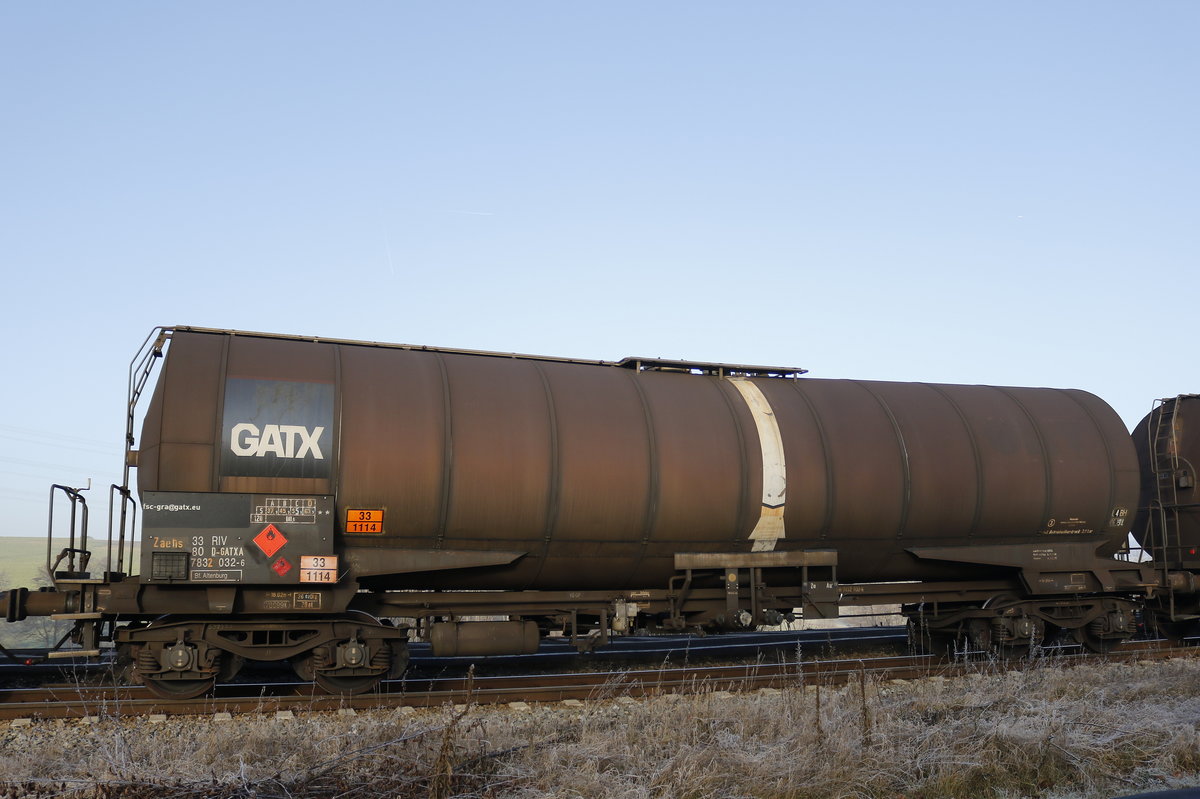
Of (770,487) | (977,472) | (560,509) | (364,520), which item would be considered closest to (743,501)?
(770,487)

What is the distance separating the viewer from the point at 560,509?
1180 cm

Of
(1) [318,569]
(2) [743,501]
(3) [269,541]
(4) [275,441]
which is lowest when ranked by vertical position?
(1) [318,569]

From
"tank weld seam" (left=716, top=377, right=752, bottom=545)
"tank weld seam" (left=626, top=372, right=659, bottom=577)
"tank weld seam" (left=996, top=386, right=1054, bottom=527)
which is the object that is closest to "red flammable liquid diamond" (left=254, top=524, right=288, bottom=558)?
"tank weld seam" (left=626, top=372, right=659, bottom=577)

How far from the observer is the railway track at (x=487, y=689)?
10055mm

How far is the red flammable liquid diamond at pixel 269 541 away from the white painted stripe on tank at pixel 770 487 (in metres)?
6.32

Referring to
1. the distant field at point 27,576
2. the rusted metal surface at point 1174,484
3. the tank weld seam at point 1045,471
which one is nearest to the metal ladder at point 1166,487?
the rusted metal surface at point 1174,484

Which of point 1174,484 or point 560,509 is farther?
point 1174,484

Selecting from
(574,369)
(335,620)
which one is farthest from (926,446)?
(335,620)

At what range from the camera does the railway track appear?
33.0 ft

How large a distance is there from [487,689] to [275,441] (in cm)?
404

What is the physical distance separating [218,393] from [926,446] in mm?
9968

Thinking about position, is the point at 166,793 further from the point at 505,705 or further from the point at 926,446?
the point at 926,446

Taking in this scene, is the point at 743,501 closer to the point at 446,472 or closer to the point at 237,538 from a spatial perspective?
the point at 446,472

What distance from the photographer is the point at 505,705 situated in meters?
10.9
